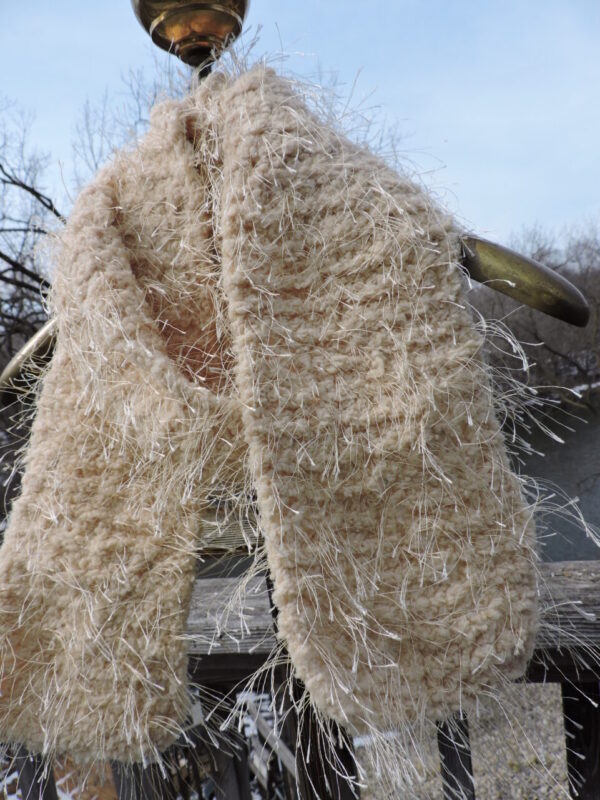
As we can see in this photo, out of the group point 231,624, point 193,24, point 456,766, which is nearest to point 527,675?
point 456,766

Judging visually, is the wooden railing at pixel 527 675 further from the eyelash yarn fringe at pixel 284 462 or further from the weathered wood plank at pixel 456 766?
the eyelash yarn fringe at pixel 284 462

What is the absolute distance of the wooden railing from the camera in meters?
0.64

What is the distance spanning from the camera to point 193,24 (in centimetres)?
60

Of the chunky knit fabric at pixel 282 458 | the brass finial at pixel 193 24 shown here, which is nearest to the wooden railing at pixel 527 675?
the chunky knit fabric at pixel 282 458

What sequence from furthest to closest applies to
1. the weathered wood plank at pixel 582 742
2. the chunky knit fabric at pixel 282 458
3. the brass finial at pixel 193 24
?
the weathered wood plank at pixel 582 742 → the brass finial at pixel 193 24 → the chunky knit fabric at pixel 282 458

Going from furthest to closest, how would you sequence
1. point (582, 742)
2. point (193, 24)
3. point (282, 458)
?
1. point (582, 742)
2. point (193, 24)
3. point (282, 458)

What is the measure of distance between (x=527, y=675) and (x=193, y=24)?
745 millimetres

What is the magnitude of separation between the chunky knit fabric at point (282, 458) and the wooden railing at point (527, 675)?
0.14 metres

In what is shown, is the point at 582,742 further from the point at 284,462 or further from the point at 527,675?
the point at 284,462

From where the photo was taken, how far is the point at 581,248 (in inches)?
141

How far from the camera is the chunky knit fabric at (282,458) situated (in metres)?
0.47

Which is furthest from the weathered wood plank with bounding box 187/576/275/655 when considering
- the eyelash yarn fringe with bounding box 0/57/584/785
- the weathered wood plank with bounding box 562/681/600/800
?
the weathered wood plank with bounding box 562/681/600/800

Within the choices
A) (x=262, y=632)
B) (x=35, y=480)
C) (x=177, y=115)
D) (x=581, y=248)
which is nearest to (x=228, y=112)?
(x=177, y=115)

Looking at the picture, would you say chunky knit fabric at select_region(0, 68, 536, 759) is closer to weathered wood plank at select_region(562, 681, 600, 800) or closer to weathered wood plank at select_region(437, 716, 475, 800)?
weathered wood plank at select_region(437, 716, 475, 800)
